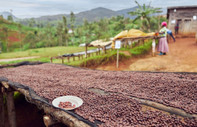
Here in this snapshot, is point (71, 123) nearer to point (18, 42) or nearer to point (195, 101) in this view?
point (195, 101)

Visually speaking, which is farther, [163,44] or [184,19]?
[184,19]

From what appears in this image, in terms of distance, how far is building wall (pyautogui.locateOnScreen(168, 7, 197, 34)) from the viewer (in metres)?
14.8

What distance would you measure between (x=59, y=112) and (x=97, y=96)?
2.60 feet

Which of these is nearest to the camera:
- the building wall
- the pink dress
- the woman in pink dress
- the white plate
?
the white plate

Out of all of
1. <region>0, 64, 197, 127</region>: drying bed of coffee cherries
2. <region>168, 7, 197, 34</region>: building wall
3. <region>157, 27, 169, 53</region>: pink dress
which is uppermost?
<region>168, 7, 197, 34</region>: building wall

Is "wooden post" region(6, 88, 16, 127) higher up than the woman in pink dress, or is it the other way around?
the woman in pink dress

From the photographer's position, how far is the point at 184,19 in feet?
49.7

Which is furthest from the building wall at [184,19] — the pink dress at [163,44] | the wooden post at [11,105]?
the wooden post at [11,105]

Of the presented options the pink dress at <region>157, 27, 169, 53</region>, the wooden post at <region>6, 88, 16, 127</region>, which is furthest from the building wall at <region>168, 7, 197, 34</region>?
the wooden post at <region>6, 88, 16, 127</region>

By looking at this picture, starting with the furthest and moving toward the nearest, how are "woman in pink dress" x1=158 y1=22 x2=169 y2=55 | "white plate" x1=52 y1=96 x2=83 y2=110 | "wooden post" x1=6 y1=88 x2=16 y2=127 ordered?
"woman in pink dress" x1=158 y1=22 x2=169 y2=55, "wooden post" x1=6 y1=88 x2=16 y2=127, "white plate" x1=52 y1=96 x2=83 y2=110

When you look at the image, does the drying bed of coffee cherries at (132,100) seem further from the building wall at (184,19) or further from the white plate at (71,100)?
the building wall at (184,19)

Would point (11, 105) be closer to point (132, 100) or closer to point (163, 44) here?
point (132, 100)

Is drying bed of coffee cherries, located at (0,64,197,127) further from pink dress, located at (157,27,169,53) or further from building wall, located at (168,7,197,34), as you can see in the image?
building wall, located at (168,7,197,34)

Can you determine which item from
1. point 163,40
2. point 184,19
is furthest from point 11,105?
point 184,19
